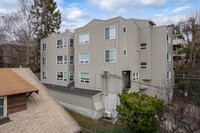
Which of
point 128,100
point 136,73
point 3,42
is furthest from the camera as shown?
point 3,42

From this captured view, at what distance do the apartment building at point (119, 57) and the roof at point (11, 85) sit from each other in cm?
815

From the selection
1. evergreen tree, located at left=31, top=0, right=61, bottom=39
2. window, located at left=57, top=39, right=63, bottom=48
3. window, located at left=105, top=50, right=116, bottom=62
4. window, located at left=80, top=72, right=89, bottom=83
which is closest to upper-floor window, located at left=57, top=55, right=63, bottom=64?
window, located at left=57, top=39, right=63, bottom=48

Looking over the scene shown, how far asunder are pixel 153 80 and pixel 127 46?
19.1 feet

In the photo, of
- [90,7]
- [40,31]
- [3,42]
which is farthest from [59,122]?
[40,31]

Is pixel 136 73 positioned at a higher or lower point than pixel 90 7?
lower

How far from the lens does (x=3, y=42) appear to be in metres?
20.4

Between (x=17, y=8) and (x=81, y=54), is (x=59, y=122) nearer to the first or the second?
(x=81, y=54)

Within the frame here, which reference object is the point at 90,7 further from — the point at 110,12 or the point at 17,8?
the point at 17,8

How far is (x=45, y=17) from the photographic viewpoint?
2723 cm

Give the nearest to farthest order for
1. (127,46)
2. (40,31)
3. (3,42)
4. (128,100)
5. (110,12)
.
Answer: (128,100), (127,46), (110,12), (3,42), (40,31)

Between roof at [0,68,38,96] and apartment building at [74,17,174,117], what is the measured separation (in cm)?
815

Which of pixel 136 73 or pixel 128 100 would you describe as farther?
pixel 136 73

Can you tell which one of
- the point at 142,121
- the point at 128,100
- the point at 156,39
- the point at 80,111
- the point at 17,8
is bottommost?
the point at 80,111

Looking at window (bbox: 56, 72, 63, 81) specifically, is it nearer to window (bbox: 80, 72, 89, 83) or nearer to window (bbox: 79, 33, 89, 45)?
window (bbox: 80, 72, 89, 83)
